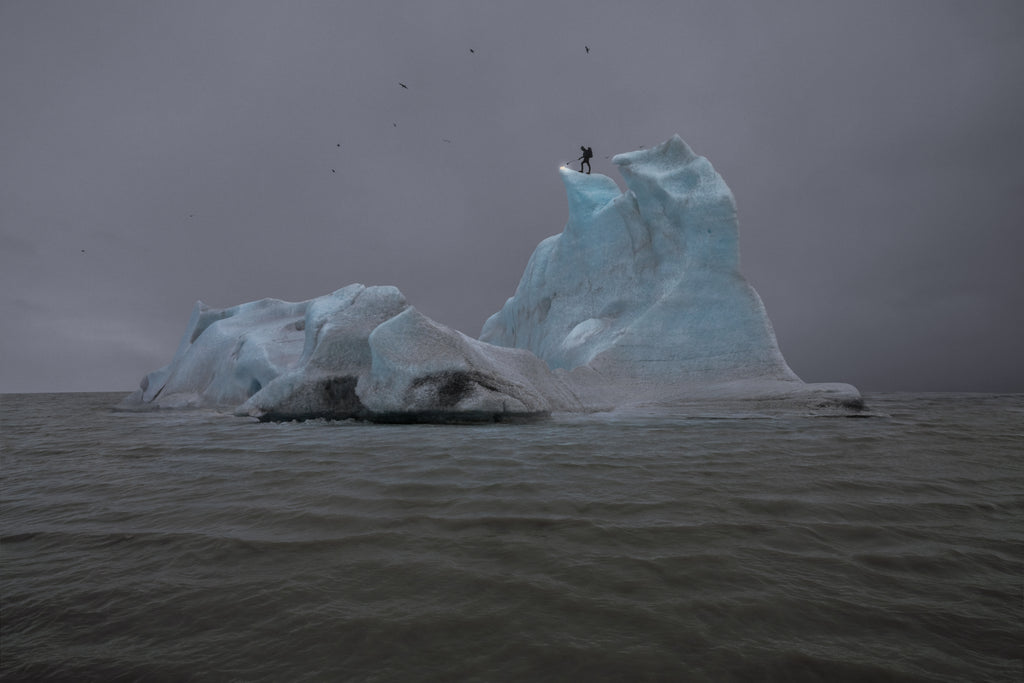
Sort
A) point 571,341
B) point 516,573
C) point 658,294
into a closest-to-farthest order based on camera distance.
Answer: point 516,573
point 658,294
point 571,341

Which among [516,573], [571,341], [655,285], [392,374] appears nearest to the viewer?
[516,573]

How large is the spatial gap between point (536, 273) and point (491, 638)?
19.3 meters

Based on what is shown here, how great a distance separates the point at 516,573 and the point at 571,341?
1457 centimetres

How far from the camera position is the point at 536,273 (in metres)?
20.2

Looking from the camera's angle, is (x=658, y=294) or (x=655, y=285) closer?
(x=658, y=294)

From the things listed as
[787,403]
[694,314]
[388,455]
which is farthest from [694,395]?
[388,455]

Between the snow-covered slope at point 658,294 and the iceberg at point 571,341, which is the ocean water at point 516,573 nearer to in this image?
the iceberg at point 571,341

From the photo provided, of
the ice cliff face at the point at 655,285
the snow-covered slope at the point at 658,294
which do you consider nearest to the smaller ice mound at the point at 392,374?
the snow-covered slope at the point at 658,294

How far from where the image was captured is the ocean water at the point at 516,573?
4.38 feet

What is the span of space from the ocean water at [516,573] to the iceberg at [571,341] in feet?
14.3

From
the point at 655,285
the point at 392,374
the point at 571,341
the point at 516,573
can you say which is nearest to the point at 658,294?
the point at 655,285

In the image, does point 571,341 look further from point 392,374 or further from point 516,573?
point 516,573

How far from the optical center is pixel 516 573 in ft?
6.15

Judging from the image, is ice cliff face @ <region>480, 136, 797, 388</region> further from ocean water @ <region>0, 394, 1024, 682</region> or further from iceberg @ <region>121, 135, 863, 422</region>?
ocean water @ <region>0, 394, 1024, 682</region>
